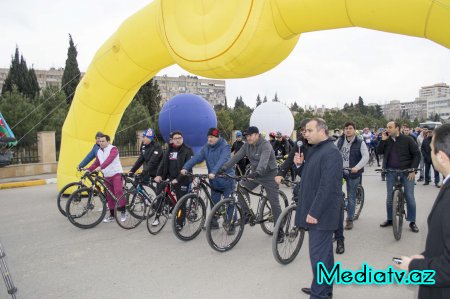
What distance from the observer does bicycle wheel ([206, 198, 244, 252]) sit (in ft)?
17.4

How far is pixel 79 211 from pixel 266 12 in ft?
15.9

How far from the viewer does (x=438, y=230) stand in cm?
180

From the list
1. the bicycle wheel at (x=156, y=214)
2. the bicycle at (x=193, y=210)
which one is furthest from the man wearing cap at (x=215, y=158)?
the bicycle wheel at (x=156, y=214)

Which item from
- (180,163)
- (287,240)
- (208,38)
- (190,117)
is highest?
(208,38)

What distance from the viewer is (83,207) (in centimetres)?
684

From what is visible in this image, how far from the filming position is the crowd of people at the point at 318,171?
186 centimetres

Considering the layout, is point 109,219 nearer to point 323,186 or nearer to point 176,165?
point 176,165

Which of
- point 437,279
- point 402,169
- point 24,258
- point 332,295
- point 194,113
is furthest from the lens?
point 194,113

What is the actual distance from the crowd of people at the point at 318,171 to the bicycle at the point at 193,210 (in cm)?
16

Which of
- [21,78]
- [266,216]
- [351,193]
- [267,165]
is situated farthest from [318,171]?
[21,78]

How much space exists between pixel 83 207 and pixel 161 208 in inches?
65.5

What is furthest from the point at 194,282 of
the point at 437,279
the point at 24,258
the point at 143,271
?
the point at 437,279

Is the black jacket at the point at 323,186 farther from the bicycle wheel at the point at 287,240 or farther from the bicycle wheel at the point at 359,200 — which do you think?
the bicycle wheel at the point at 359,200

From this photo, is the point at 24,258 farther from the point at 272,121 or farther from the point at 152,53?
the point at 272,121
